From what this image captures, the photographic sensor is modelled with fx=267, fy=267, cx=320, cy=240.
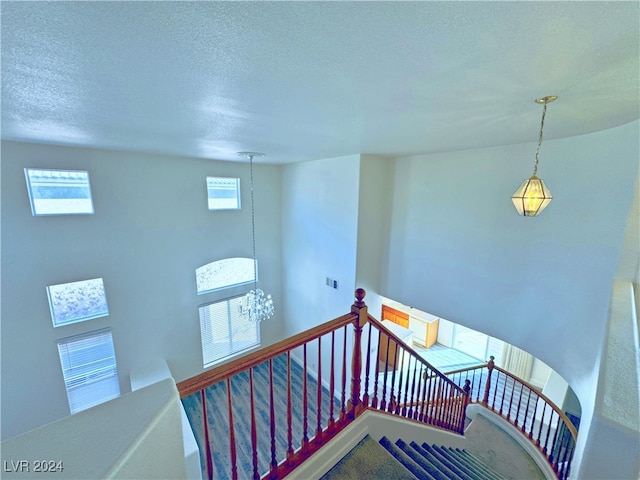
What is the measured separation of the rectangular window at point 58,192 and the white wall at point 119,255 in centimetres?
10

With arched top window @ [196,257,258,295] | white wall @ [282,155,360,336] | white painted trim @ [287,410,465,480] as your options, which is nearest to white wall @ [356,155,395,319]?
white wall @ [282,155,360,336]

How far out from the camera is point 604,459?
3.17 feet

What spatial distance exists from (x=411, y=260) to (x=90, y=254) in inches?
215

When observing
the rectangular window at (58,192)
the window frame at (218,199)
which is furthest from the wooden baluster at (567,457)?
the rectangular window at (58,192)

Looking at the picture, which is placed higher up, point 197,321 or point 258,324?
point 197,321

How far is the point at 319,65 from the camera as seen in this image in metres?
1.51

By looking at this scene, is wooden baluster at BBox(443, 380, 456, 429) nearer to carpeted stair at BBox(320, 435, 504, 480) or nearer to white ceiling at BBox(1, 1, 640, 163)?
carpeted stair at BBox(320, 435, 504, 480)

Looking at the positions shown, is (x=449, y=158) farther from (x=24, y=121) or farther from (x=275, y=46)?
(x=24, y=121)

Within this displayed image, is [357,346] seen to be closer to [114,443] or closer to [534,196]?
[114,443]

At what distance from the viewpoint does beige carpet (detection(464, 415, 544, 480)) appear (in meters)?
3.64

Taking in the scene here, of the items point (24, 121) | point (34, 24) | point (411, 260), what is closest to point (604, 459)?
point (34, 24)

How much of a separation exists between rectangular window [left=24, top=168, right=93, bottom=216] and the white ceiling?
1.48 metres

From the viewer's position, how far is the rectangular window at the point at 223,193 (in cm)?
556

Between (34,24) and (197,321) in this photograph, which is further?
(197,321)
